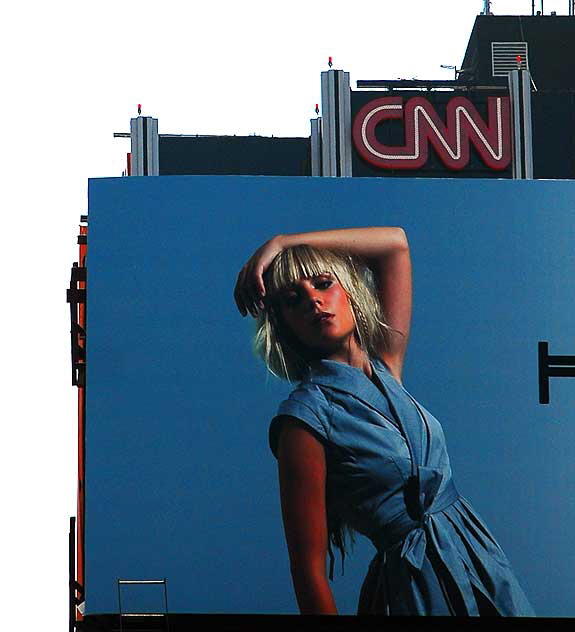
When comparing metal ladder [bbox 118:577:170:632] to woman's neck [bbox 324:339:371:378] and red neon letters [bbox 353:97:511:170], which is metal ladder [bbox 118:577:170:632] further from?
red neon letters [bbox 353:97:511:170]

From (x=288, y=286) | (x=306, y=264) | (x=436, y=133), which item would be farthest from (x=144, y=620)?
(x=436, y=133)

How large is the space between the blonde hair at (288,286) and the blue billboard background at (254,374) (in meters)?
0.35

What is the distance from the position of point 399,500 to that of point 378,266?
4.69 metres

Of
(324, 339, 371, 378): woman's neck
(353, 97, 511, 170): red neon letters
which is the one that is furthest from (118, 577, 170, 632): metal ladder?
(353, 97, 511, 170): red neon letters

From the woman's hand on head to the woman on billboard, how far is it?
0.06 feet

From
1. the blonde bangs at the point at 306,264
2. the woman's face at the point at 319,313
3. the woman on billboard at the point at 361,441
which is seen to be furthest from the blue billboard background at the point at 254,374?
the woman's face at the point at 319,313

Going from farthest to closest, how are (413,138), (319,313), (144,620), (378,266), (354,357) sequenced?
(413,138) < (378,266) < (319,313) < (354,357) < (144,620)

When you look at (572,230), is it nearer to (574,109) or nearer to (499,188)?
(499,188)

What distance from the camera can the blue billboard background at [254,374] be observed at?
1247 inches

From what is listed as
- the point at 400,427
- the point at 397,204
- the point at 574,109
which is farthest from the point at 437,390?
the point at 574,109

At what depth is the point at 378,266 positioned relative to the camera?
3303cm

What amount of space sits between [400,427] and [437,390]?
3.68 feet

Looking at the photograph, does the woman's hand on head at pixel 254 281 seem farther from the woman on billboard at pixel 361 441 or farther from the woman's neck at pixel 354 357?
the woman's neck at pixel 354 357

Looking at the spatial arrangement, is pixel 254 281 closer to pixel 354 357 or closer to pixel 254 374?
pixel 254 374
